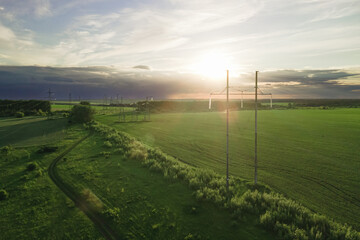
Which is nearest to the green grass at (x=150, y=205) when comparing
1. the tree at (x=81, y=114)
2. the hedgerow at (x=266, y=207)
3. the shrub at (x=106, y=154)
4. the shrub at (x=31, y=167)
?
the hedgerow at (x=266, y=207)

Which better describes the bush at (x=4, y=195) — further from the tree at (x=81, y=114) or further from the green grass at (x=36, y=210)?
the tree at (x=81, y=114)

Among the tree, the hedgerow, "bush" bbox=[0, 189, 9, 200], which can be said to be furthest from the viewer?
the tree

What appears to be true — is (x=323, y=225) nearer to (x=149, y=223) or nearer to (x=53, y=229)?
(x=149, y=223)

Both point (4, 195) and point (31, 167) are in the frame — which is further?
point (31, 167)

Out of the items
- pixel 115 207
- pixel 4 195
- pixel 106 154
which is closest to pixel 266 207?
pixel 115 207

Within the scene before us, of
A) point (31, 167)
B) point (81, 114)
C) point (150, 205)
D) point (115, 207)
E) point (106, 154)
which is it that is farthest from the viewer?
point (81, 114)

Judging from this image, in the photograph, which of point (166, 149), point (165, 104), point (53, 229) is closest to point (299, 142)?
point (166, 149)

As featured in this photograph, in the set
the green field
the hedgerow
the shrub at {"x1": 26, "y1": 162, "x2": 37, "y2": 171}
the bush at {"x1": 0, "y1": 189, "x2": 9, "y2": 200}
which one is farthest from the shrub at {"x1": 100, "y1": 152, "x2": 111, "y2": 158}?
the bush at {"x1": 0, "y1": 189, "x2": 9, "y2": 200}

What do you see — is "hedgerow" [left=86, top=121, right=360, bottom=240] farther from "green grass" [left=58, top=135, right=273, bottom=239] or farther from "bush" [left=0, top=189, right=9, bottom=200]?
"bush" [left=0, top=189, right=9, bottom=200]

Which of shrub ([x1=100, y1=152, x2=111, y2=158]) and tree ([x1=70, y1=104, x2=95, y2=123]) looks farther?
tree ([x1=70, y1=104, x2=95, y2=123])

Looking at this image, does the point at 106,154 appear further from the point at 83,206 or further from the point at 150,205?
the point at 150,205
